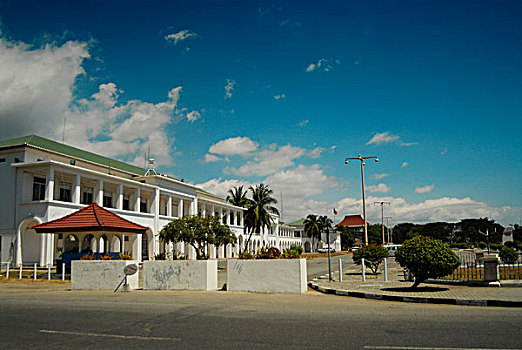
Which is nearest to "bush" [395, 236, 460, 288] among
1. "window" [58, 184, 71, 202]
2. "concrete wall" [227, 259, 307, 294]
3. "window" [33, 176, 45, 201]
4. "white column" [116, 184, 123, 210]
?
"concrete wall" [227, 259, 307, 294]

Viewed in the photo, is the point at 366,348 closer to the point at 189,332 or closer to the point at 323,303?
the point at 189,332

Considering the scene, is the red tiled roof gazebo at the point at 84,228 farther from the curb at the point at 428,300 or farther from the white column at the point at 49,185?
the curb at the point at 428,300

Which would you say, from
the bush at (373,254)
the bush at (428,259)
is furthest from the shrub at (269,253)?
the bush at (373,254)

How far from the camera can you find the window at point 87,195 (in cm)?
4247

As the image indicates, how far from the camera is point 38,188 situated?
36.4 m

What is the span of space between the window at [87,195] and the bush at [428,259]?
3622cm

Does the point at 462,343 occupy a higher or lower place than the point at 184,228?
lower

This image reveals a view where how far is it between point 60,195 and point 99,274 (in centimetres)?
2445

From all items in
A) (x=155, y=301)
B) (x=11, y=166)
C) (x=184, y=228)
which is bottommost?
(x=155, y=301)

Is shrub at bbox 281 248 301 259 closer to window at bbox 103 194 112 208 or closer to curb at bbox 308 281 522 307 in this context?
curb at bbox 308 281 522 307

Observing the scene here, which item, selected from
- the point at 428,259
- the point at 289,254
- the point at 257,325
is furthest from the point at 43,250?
A: the point at 257,325

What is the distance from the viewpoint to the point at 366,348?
620cm

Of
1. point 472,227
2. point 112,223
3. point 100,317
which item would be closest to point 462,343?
point 100,317

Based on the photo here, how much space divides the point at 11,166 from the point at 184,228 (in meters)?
17.8
